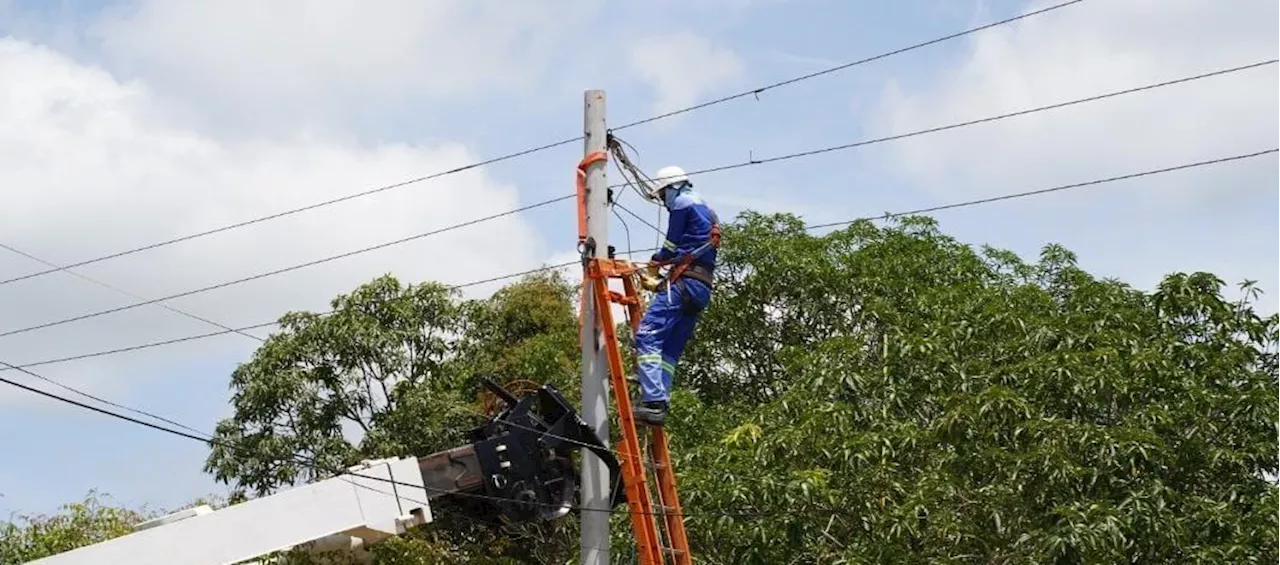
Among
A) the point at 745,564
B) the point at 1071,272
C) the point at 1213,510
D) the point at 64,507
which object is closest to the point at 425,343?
the point at 64,507

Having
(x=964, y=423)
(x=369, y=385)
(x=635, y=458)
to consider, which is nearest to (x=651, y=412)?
(x=635, y=458)

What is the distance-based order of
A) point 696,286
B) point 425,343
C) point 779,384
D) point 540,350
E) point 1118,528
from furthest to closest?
point 425,343 → point 540,350 → point 779,384 → point 1118,528 → point 696,286

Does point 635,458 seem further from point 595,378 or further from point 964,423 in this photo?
point 964,423

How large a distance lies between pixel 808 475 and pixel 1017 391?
1.98 m

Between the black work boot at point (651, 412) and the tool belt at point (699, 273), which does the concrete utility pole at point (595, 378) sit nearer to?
the black work boot at point (651, 412)

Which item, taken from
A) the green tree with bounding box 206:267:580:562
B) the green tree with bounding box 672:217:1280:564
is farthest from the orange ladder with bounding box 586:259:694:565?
the green tree with bounding box 206:267:580:562

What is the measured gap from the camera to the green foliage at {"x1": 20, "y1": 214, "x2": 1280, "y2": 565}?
519 inches

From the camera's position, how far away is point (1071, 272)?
2116 centimetres

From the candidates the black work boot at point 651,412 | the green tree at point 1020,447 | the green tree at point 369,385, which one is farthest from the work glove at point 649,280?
the green tree at point 369,385

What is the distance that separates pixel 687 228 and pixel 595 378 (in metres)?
1.12

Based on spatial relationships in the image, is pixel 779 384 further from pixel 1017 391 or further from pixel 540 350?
pixel 1017 391

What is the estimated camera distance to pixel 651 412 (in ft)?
35.8

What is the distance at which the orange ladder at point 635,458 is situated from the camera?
10.7 meters

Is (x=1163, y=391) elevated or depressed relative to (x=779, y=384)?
depressed
